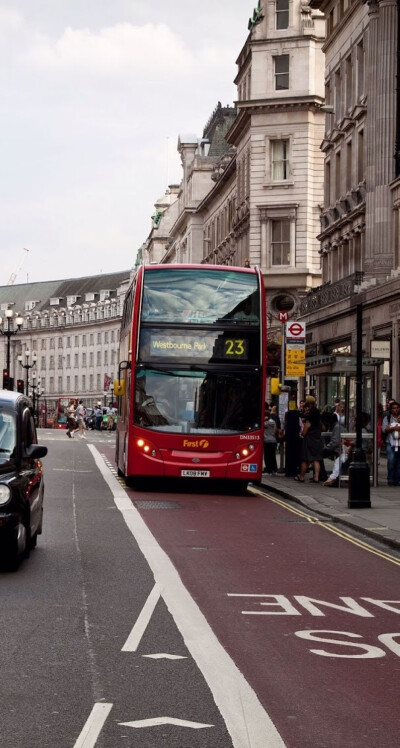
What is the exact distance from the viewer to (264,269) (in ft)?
224

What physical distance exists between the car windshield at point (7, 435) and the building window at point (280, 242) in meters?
54.0

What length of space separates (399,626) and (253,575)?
3.15m

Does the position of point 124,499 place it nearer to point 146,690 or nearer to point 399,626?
point 399,626

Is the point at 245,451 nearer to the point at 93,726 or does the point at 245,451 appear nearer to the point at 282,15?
the point at 93,726

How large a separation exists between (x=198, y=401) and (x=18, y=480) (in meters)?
12.8

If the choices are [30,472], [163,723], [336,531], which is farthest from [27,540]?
[163,723]

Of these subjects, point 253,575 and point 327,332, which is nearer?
point 253,575

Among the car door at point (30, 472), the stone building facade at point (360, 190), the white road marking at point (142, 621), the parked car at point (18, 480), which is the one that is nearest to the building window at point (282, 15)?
the stone building facade at point (360, 190)

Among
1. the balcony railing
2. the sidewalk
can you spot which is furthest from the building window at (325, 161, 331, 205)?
the sidewalk

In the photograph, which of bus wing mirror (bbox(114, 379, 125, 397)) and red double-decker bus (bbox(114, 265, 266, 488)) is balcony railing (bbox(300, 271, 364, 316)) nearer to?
bus wing mirror (bbox(114, 379, 125, 397))

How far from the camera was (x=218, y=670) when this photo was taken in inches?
332

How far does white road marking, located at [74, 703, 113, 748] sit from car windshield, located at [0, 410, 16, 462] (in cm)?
664

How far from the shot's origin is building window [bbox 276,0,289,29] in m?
70.2

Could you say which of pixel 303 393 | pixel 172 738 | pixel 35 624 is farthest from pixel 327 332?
pixel 172 738
